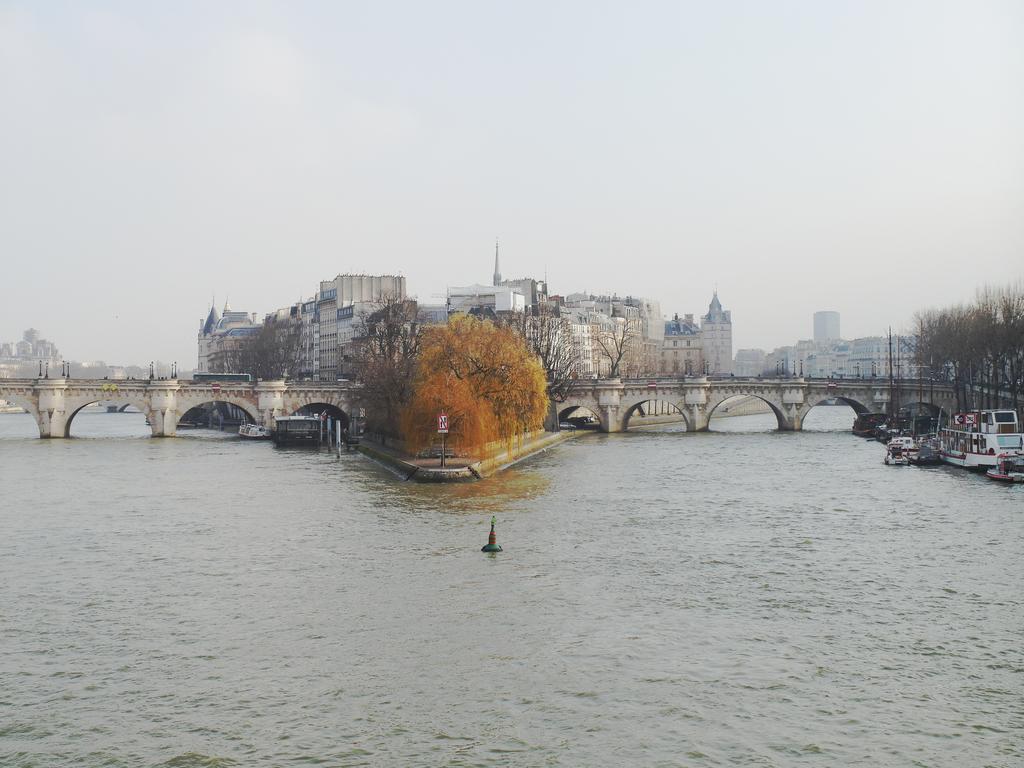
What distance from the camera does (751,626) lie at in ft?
77.9

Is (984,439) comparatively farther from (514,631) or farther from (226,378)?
(226,378)

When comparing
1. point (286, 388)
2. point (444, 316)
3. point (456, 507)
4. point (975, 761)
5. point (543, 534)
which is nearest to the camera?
point (975, 761)

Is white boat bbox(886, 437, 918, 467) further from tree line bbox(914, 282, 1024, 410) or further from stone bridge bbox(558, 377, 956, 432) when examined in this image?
stone bridge bbox(558, 377, 956, 432)

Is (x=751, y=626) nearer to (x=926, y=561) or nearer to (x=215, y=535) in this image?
(x=926, y=561)

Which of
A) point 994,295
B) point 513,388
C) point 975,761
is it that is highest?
point 994,295

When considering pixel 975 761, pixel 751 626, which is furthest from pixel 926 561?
pixel 975 761

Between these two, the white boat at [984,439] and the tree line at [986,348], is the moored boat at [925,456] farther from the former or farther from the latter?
the tree line at [986,348]

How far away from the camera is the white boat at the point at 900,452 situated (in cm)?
6044

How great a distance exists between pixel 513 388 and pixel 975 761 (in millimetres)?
46748

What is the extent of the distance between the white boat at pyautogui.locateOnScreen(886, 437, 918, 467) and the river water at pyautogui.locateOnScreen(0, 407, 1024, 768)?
1460 cm

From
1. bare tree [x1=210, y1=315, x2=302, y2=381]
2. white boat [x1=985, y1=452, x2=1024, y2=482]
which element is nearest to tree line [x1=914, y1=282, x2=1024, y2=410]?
white boat [x1=985, y1=452, x2=1024, y2=482]

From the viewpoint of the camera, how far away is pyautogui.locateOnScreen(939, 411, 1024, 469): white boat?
54062 millimetres

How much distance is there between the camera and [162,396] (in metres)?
88.3

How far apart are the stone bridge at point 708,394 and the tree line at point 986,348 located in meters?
6.58
